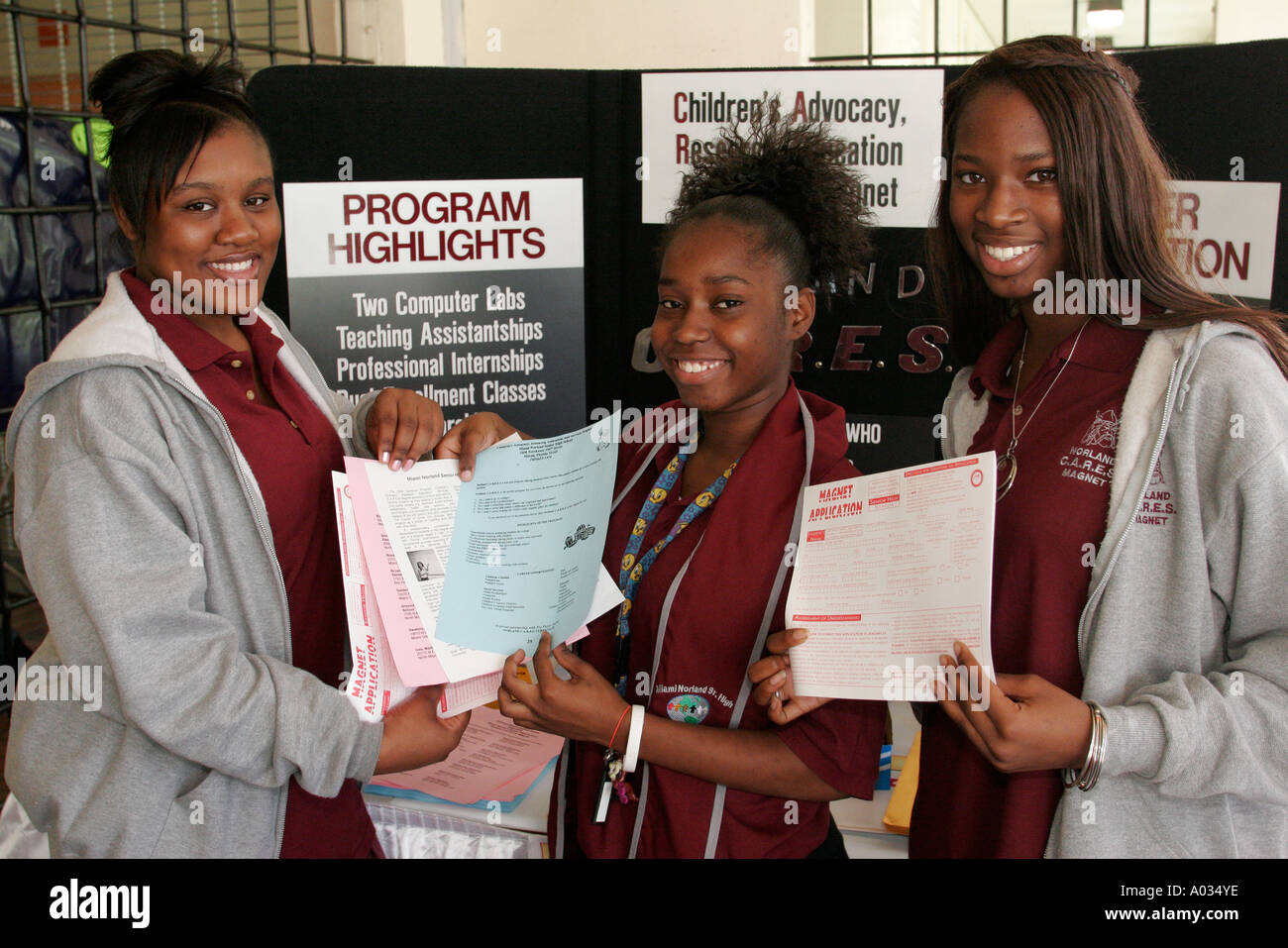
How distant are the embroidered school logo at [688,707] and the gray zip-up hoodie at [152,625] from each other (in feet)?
1.39

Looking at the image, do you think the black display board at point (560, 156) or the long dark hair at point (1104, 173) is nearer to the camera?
the long dark hair at point (1104, 173)

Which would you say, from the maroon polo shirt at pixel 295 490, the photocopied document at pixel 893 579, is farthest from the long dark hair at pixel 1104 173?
the maroon polo shirt at pixel 295 490

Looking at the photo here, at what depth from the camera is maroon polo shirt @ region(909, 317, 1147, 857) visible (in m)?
1.31

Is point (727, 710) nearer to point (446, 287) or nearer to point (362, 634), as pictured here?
point (362, 634)

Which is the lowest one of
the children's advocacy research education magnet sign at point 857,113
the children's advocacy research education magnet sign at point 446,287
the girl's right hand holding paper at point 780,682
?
the girl's right hand holding paper at point 780,682

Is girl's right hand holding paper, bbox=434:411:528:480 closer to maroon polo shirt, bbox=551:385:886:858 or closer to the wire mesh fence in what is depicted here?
maroon polo shirt, bbox=551:385:886:858

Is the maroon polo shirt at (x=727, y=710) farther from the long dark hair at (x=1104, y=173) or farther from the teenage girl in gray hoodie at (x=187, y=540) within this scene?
the long dark hair at (x=1104, y=173)

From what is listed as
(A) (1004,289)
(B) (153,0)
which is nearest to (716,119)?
(A) (1004,289)

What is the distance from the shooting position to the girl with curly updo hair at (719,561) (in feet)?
4.73

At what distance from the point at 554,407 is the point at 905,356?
1.05 metres

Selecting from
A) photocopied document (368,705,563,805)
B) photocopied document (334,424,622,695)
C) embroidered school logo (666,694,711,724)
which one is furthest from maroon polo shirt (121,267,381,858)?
embroidered school logo (666,694,711,724)

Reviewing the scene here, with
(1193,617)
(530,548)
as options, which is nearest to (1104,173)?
(1193,617)

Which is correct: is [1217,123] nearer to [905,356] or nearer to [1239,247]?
[1239,247]
